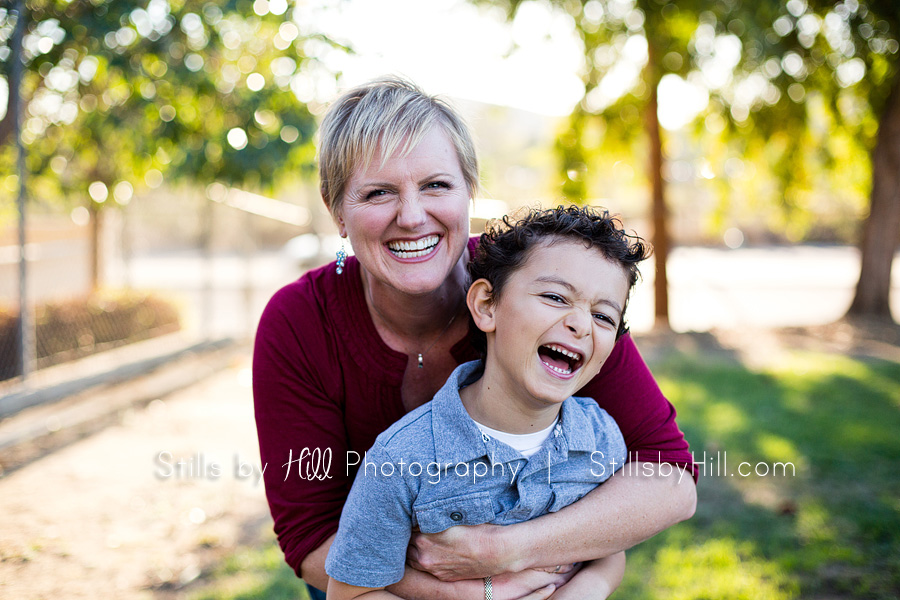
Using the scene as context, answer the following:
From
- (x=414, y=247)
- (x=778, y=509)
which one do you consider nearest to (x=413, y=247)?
(x=414, y=247)

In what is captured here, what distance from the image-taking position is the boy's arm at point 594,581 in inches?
74.0

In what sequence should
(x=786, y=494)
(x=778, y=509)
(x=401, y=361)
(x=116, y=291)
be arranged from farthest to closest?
1. (x=116, y=291)
2. (x=786, y=494)
3. (x=778, y=509)
4. (x=401, y=361)

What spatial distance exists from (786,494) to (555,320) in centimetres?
336

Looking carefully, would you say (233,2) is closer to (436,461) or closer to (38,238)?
(436,461)

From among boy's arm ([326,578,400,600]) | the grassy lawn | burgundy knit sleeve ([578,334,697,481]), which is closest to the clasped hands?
boy's arm ([326,578,400,600])

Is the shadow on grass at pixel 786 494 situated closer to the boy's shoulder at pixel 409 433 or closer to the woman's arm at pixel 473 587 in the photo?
the woman's arm at pixel 473 587

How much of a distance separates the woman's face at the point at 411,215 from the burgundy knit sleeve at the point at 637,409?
1.90 feet

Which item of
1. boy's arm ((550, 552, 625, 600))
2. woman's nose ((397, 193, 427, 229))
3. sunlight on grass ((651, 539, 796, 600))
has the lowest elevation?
sunlight on grass ((651, 539, 796, 600))

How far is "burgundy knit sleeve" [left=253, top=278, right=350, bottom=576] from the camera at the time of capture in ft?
6.63

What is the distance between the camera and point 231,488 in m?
4.85

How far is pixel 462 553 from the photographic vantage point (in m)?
1.75

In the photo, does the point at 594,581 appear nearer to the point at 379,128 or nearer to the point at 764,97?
the point at 379,128

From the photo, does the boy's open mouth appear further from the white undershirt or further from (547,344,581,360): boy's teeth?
the white undershirt

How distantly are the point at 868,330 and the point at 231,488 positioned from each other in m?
8.62
